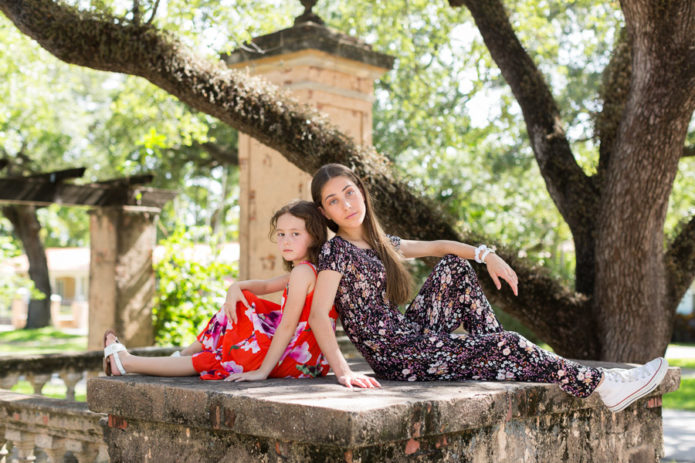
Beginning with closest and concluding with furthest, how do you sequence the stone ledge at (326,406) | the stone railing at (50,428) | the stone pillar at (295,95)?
the stone ledge at (326,406) < the stone railing at (50,428) < the stone pillar at (295,95)

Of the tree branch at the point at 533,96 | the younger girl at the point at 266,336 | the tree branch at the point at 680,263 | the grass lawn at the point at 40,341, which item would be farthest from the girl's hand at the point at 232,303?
the grass lawn at the point at 40,341

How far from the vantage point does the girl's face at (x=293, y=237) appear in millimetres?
3725

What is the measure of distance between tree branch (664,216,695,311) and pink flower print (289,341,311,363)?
12.2ft

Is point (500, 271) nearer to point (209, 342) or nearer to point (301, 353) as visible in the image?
point (301, 353)

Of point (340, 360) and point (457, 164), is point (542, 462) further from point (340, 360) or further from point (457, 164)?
point (457, 164)

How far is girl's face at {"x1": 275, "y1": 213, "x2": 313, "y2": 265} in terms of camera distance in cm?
372

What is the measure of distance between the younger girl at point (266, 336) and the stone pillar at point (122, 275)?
524 centimetres

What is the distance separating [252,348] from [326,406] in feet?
3.60

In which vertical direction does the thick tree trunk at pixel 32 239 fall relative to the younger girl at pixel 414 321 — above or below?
above

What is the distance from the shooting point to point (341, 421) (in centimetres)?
243

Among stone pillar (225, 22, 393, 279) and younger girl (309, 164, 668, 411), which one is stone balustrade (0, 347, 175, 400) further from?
younger girl (309, 164, 668, 411)

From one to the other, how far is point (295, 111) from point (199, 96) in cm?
74

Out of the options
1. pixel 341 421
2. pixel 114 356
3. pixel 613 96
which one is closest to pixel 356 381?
pixel 341 421

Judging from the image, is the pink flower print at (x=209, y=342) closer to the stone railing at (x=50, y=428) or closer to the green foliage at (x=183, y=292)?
the stone railing at (x=50, y=428)
